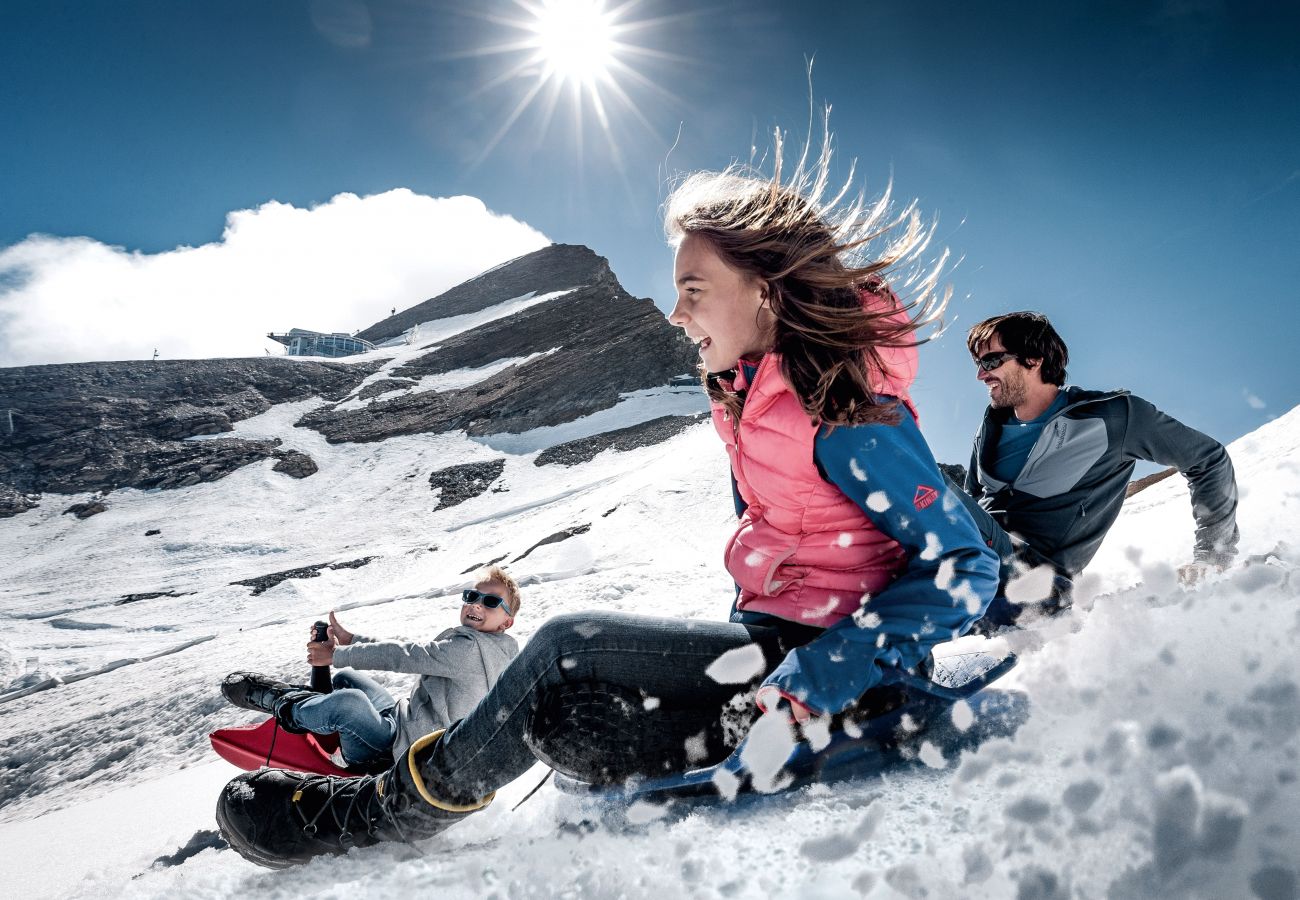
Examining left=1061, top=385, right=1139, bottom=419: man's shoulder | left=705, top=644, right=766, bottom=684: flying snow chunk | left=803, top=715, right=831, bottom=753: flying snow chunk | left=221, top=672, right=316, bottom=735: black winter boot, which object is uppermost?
left=1061, top=385, right=1139, bottom=419: man's shoulder

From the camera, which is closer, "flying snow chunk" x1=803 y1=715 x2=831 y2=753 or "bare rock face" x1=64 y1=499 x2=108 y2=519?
"flying snow chunk" x1=803 y1=715 x2=831 y2=753

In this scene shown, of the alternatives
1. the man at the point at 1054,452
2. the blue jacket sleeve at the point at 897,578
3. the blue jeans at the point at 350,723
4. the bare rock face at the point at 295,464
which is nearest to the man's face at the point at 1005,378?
the man at the point at 1054,452

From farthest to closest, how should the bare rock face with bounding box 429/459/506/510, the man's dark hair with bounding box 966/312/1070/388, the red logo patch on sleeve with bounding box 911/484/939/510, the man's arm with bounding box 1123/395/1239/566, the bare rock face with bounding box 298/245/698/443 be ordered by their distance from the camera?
the bare rock face with bounding box 298/245/698/443 → the bare rock face with bounding box 429/459/506/510 → the man's dark hair with bounding box 966/312/1070/388 → the man's arm with bounding box 1123/395/1239/566 → the red logo patch on sleeve with bounding box 911/484/939/510

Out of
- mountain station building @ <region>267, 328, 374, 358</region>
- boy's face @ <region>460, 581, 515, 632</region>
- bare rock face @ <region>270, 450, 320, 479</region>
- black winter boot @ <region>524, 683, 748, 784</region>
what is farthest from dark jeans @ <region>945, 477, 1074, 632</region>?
mountain station building @ <region>267, 328, 374, 358</region>

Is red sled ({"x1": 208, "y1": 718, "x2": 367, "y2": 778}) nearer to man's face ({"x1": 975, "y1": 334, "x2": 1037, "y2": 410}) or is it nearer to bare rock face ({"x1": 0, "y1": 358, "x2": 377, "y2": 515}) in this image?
man's face ({"x1": 975, "y1": 334, "x2": 1037, "y2": 410})

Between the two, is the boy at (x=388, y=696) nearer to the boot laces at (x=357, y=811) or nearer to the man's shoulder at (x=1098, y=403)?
the boot laces at (x=357, y=811)

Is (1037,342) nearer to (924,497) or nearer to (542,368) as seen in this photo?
(924,497)

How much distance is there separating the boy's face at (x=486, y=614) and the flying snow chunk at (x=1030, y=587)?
85.9 inches

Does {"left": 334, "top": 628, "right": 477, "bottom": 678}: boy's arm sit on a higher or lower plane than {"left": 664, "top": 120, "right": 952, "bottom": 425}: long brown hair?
lower

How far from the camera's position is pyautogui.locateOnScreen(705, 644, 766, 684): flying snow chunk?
1532 millimetres

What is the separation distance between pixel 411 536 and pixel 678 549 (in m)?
12.8

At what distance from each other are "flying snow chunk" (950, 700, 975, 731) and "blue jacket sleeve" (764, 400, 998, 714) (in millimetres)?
154

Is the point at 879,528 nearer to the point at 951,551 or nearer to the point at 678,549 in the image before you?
the point at 951,551

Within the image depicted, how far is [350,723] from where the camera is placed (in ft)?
9.31
